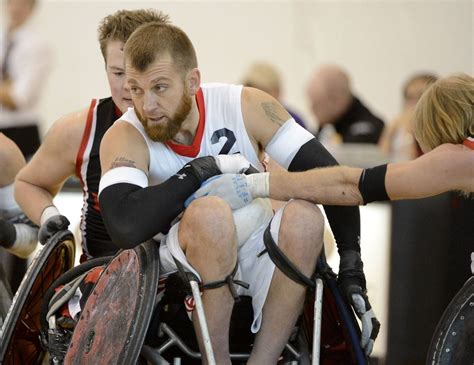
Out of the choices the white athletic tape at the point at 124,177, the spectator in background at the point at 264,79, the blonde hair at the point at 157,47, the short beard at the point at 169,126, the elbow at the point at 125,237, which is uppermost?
the blonde hair at the point at 157,47

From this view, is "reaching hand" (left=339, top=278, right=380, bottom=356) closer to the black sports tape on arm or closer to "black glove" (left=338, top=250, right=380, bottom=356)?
"black glove" (left=338, top=250, right=380, bottom=356)

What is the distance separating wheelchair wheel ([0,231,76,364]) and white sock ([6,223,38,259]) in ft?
1.26

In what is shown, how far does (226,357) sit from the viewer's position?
423 cm

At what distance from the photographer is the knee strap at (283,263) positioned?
421 cm

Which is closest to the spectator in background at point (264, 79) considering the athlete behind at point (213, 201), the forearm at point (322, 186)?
the athlete behind at point (213, 201)

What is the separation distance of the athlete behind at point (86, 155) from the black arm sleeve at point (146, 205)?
0.82m

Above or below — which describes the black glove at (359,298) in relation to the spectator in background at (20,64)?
below

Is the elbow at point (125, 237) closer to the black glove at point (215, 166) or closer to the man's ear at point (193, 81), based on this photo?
the black glove at point (215, 166)

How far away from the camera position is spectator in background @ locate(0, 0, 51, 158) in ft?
31.6

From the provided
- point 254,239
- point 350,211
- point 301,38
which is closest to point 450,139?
point 350,211

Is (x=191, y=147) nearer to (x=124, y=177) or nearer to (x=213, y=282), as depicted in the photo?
(x=124, y=177)

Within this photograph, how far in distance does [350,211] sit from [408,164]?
16.2 inches

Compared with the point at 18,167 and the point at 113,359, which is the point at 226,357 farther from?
the point at 18,167

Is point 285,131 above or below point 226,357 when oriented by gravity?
above
